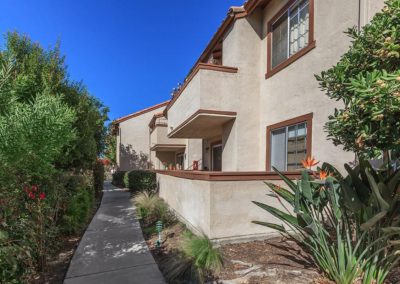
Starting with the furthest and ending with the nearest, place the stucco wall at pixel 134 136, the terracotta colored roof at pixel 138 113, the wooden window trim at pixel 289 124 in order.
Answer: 1. the terracotta colored roof at pixel 138 113
2. the stucco wall at pixel 134 136
3. the wooden window trim at pixel 289 124

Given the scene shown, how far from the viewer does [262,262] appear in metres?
4.71

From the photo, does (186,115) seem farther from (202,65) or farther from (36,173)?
(36,173)

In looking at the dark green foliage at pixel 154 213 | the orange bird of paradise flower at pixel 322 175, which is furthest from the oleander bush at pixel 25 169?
the orange bird of paradise flower at pixel 322 175

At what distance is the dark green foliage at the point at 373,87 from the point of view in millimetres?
2467

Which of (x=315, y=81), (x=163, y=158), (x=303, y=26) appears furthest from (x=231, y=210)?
(x=163, y=158)

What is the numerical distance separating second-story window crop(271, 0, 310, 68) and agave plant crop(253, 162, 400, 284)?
495cm

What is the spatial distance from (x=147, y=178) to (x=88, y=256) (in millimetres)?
11708

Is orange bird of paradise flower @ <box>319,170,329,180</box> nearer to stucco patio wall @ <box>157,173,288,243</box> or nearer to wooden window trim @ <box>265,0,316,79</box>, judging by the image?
stucco patio wall @ <box>157,173,288,243</box>

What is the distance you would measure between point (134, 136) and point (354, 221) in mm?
24596

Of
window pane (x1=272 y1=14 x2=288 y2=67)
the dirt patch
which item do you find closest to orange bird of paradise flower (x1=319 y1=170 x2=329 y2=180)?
the dirt patch

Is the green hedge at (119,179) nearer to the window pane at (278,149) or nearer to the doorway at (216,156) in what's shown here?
the doorway at (216,156)

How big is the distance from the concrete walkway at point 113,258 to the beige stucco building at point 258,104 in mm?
1532

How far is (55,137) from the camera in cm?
394

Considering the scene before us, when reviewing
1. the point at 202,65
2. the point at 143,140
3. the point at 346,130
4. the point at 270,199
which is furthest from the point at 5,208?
the point at 143,140
